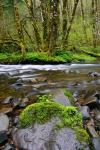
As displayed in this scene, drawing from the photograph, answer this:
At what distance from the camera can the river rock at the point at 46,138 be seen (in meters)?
3.64

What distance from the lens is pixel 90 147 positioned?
145 inches

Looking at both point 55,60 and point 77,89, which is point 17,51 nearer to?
point 55,60

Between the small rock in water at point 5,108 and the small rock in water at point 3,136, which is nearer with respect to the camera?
the small rock in water at point 3,136

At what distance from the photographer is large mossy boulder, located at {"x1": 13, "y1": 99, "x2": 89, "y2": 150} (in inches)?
144

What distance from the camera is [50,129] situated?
390 centimetres

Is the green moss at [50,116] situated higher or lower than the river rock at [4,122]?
higher

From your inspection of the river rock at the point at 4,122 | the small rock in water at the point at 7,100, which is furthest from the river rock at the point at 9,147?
the small rock in water at the point at 7,100

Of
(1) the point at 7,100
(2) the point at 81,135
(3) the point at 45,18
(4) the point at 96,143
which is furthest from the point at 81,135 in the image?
(3) the point at 45,18

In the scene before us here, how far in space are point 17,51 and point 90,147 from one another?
14436 mm

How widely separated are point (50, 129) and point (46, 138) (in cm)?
17

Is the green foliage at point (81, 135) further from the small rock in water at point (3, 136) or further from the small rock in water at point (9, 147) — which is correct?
the small rock in water at point (3, 136)

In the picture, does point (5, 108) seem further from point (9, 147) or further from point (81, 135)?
point (81, 135)

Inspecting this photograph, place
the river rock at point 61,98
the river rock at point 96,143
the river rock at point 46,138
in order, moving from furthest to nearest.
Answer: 1. the river rock at point 61,98
2. the river rock at point 96,143
3. the river rock at point 46,138

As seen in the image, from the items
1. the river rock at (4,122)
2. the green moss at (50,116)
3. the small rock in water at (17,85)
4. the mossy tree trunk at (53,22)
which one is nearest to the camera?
the green moss at (50,116)
